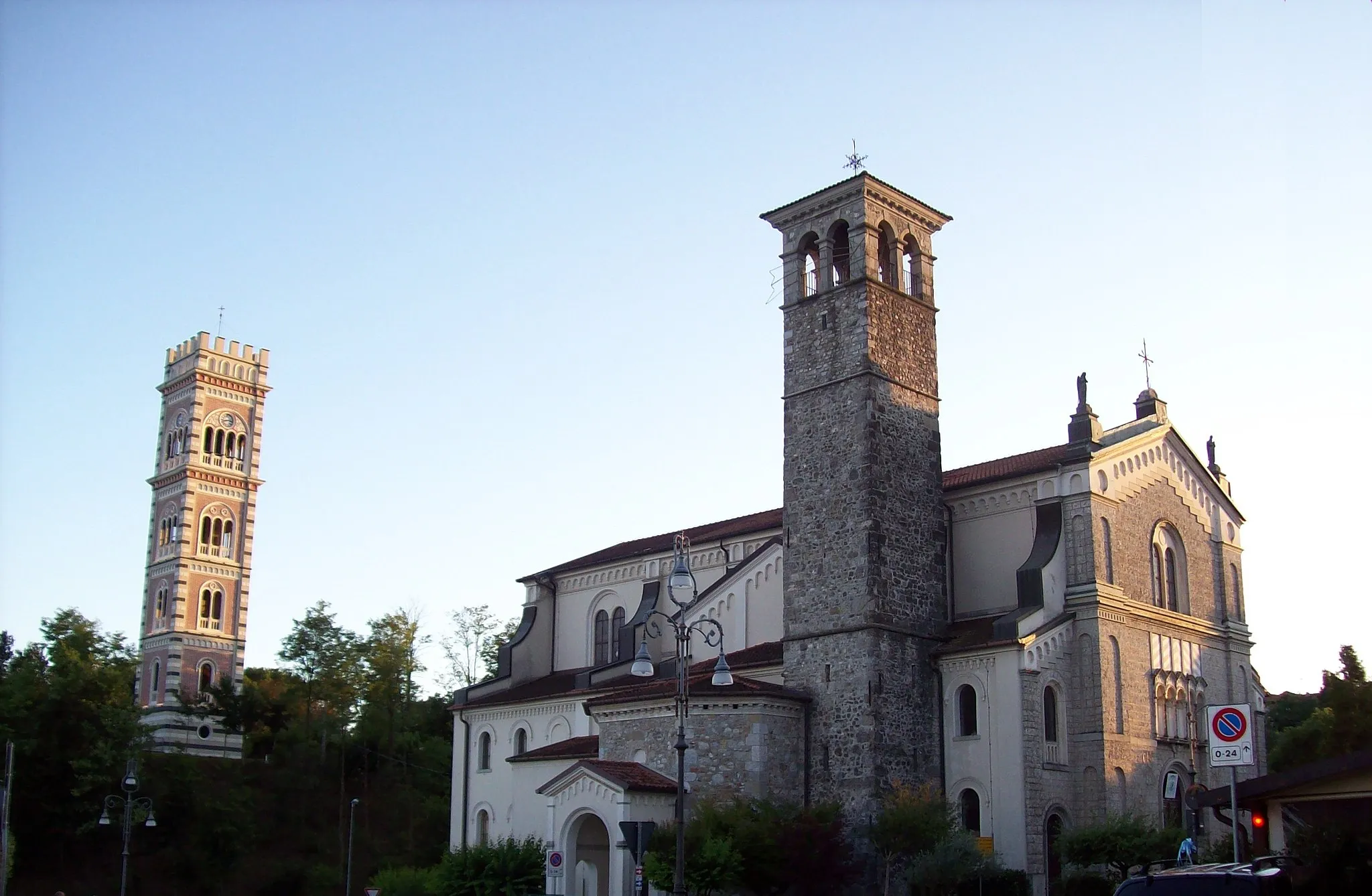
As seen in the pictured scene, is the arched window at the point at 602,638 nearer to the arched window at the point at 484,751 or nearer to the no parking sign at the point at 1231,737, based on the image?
the arched window at the point at 484,751

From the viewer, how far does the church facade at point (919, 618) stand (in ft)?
121

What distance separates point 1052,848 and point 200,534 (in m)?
60.0

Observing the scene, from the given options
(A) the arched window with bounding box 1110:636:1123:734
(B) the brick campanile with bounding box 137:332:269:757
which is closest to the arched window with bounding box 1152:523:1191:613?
(A) the arched window with bounding box 1110:636:1123:734

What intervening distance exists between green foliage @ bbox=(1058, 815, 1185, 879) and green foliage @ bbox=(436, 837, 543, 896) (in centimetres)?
1370

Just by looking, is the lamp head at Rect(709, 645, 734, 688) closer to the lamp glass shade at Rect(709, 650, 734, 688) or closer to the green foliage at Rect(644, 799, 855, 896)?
the lamp glass shade at Rect(709, 650, 734, 688)

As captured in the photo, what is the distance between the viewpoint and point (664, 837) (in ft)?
111

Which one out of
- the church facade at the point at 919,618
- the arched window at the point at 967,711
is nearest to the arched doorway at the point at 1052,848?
the church facade at the point at 919,618

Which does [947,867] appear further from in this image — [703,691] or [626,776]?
[626,776]

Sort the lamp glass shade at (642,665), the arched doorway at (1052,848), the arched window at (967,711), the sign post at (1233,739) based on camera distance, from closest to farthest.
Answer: the sign post at (1233,739) → the lamp glass shade at (642,665) → the arched doorway at (1052,848) → the arched window at (967,711)

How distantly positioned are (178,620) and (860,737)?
5388 cm

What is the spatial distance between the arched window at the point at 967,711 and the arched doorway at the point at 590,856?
10.3 metres

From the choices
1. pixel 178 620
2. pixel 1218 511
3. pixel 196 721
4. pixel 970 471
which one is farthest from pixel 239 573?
pixel 1218 511

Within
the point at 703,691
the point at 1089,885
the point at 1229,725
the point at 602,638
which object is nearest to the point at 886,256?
the point at 703,691

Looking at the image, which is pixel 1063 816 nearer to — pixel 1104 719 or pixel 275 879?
pixel 1104 719
